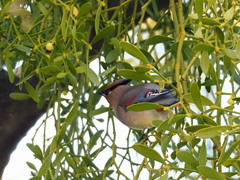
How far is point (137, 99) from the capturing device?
137 cm

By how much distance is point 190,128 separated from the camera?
1.02 metres

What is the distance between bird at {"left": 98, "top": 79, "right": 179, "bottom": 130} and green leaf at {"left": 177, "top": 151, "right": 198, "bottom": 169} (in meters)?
0.22

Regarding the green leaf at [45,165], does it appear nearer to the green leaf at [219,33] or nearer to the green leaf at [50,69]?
the green leaf at [50,69]

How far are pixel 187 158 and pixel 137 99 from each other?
378 mm

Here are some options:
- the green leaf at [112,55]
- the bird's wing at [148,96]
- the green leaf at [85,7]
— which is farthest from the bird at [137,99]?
the green leaf at [85,7]

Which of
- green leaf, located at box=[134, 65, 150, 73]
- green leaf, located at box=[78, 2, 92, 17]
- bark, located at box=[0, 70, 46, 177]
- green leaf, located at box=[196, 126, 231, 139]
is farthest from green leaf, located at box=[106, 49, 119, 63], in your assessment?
bark, located at box=[0, 70, 46, 177]

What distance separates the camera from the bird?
1.25m

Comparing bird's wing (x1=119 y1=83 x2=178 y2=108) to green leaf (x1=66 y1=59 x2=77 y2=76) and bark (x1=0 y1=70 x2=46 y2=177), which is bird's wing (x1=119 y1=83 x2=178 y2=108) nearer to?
green leaf (x1=66 y1=59 x2=77 y2=76)

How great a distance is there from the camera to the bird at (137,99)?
49.3 inches

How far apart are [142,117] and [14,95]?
30cm

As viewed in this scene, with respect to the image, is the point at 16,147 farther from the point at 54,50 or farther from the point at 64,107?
the point at 54,50

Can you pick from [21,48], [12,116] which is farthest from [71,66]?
[12,116]

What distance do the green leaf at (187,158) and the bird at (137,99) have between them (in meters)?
0.22

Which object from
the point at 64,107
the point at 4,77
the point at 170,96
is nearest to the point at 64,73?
the point at 170,96
